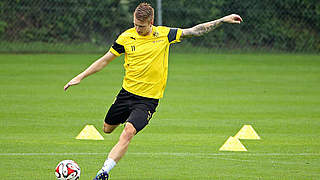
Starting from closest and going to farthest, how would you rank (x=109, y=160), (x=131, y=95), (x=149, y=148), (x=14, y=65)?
(x=109, y=160), (x=131, y=95), (x=149, y=148), (x=14, y=65)

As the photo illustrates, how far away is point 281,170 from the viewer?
9031 millimetres

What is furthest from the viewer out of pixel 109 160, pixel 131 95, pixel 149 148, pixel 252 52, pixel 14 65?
pixel 252 52

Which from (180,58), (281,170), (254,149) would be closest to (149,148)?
A: (254,149)

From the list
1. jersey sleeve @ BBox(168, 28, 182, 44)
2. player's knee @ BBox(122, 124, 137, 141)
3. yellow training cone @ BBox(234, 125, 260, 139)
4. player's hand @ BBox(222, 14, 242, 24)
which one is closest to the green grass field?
yellow training cone @ BBox(234, 125, 260, 139)

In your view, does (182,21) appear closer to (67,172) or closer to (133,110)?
(133,110)

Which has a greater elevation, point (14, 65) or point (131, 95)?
point (131, 95)

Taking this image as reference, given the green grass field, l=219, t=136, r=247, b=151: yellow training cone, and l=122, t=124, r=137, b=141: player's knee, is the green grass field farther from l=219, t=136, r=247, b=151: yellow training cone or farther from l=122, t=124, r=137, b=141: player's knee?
l=122, t=124, r=137, b=141: player's knee

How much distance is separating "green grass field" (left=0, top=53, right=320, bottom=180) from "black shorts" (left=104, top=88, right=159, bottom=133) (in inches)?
26.3

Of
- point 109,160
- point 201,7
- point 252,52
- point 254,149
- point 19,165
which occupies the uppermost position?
point 109,160

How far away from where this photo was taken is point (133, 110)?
27.9 ft

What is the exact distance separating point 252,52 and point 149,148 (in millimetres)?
14926

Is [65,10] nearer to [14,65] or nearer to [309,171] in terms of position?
[14,65]

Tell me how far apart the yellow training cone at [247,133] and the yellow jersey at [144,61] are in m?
3.04

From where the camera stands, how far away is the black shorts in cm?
827
